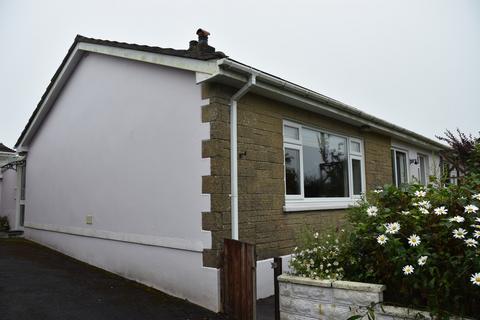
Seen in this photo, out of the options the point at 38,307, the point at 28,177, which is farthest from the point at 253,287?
the point at 28,177

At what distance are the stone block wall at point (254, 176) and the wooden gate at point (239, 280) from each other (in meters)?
0.29

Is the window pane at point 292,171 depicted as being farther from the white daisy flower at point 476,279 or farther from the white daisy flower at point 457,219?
the white daisy flower at point 476,279

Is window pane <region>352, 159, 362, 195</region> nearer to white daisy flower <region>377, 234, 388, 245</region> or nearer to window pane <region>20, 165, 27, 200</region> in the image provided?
white daisy flower <region>377, 234, 388, 245</region>

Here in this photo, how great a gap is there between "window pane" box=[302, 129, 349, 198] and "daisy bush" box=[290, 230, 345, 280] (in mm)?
2758

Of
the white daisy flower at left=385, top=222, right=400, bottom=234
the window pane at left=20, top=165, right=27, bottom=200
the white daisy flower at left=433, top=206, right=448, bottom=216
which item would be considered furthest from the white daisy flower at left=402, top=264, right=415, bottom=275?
the window pane at left=20, top=165, right=27, bottom=200

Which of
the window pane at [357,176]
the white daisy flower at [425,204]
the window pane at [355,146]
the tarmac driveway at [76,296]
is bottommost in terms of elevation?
the tarmac driveway at [76,296]

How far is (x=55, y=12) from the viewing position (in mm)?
12242

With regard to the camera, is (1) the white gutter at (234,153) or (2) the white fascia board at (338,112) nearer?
(1) the white gutter at (234,153)

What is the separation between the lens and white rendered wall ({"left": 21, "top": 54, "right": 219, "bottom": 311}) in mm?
5676

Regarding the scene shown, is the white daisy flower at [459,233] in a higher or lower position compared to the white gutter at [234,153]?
lower

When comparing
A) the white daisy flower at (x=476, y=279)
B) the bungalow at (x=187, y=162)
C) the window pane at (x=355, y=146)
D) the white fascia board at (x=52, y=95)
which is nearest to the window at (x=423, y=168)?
the bungalow at (x=187, y=162)

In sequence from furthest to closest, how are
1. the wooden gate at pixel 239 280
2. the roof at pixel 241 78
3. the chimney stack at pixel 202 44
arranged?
the chimney stack at pixel 202 44 < the roof at pixel 241 78 < the wooden gate at pixel 239 280

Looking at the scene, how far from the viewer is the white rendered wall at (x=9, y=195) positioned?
12.0 meters

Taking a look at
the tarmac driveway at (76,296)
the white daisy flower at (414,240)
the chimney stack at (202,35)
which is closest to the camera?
the white daisy flower at (414,240)
